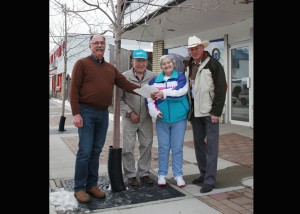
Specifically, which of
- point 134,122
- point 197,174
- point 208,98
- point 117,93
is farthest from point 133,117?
point 197,174

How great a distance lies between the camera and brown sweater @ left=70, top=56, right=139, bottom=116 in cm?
393

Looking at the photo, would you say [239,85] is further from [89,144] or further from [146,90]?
[89,144]

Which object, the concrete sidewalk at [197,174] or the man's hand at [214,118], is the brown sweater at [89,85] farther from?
the man's hand at [214,118]

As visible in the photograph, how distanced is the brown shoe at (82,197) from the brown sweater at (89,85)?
1015mm

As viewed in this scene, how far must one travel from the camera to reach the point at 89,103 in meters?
4.01

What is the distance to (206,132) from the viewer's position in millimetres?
4578

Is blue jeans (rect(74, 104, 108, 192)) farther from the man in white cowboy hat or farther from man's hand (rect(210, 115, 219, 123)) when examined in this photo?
man's hand (rect(210, 115, 219, 123))

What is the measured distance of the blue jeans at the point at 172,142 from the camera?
464 centimetres

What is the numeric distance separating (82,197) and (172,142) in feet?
4.85

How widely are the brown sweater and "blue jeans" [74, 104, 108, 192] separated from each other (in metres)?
0.11

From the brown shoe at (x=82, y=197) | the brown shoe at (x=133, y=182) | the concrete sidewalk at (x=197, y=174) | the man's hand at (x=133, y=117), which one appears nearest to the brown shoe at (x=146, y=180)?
the brown shoe at (x=133, y=182)
